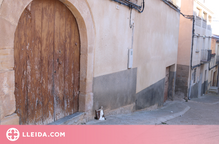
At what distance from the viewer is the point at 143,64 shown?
7109 millimetres

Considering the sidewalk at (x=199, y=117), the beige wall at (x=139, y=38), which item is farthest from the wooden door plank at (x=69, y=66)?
the sidewalk at (x=199, y=117)

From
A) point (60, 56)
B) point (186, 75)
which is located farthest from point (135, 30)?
point (186, 75)

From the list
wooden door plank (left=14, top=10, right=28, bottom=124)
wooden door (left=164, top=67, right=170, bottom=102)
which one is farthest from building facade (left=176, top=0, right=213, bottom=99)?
wooden door plank (left=14, top=10, right=28, bottom=124)

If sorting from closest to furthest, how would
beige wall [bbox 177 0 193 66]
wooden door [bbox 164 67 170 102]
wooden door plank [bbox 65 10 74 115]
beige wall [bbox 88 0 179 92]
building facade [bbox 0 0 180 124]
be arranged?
1. building facade [bbox 0 0 180 124]
2. wooden door plank [bbox 65 10 74 115]
3. beige wall [bbox 88 0 179 92]
4. wooden door [bbox 164 67 170 102]
5. beige wall [bbox 177 0 193 66]

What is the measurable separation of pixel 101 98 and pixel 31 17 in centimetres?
226

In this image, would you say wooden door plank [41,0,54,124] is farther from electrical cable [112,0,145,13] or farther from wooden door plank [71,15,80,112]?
electrical cable [112,0,145,13]

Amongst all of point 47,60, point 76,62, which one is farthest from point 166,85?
Result: point 47,60

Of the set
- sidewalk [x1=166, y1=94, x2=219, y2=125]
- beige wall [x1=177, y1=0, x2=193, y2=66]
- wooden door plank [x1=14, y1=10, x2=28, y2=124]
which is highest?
beige wall [x1=177, y1=0, x2=193, y2=66]

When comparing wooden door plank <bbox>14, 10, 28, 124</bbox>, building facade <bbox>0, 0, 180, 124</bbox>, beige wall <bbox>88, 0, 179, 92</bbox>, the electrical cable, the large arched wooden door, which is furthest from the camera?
the electrical cable

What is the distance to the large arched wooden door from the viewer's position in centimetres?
304

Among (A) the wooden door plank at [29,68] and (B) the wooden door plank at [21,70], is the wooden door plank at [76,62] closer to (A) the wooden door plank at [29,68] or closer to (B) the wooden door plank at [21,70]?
(A) the wooden door plank at [29,68]

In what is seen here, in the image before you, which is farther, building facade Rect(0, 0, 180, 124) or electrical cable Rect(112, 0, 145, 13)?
electrical cable Rect(112, 0, 145, 13)

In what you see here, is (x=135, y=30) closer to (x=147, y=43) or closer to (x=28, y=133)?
(x=147, y=43)

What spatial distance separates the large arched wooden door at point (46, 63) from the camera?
3.04 m
